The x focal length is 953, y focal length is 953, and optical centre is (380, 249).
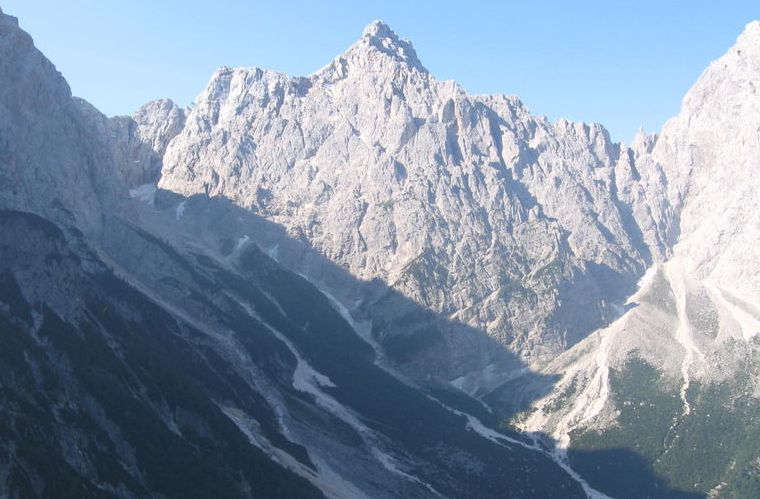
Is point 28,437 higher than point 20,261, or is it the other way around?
point 20,261

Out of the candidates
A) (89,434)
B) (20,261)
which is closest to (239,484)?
(89,434)

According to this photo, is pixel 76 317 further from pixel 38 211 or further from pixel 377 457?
pixel 377 457

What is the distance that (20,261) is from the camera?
15700cm

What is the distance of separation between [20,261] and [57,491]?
69.1m

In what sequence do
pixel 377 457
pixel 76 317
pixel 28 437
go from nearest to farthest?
pixel 28 437 → pixel 76 317 → pixel 377 457

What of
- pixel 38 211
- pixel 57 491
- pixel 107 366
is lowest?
pixel 57 491

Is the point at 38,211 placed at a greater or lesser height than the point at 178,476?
greater

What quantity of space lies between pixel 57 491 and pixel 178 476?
88.2 feet

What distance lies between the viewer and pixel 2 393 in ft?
360

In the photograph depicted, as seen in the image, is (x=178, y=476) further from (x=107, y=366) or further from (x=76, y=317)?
(x=76, y=317)

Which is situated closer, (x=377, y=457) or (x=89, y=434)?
(x=89, y=434)

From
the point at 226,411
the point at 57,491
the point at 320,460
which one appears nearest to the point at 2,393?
the point at 57,491

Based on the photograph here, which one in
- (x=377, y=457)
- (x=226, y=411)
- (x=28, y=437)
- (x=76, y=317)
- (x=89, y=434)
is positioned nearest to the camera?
(x=28, y=437)

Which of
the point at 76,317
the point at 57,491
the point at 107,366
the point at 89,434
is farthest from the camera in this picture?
the point at 76,317
